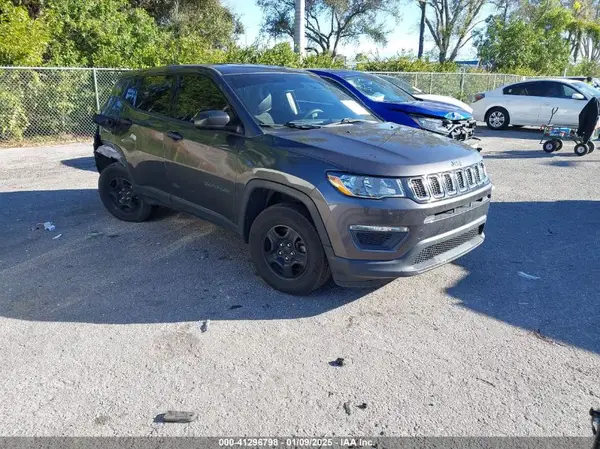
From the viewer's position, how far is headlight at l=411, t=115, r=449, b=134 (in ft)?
29.4

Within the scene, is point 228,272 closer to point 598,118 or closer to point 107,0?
point 598,118

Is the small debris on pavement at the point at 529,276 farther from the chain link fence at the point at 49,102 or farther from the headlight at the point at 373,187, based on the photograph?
the chain link fence at the point at 49,102

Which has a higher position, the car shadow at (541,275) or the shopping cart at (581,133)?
the shopping cart at (581,133)

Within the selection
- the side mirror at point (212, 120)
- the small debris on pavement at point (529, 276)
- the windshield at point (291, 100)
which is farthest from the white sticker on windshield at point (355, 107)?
the small debris on pavement at point (529, 276)

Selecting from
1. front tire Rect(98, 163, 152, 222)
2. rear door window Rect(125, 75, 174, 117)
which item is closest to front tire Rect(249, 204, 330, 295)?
rear door window Rect(125, 75, 174, 117)

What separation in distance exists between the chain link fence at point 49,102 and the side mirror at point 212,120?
29.6 ft

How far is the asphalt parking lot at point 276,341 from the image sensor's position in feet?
8.70

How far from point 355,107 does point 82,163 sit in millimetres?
6723

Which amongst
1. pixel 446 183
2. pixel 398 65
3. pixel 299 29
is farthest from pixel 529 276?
pixel 398 65

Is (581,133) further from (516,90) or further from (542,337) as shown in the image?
(542,337)

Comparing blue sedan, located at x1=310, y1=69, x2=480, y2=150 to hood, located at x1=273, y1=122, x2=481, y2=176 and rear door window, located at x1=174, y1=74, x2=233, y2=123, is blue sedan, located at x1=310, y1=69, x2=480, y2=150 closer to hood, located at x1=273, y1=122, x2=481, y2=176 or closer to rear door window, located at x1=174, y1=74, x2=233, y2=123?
rear door window, located at x1=174, y1=74, x2=233, y2=123

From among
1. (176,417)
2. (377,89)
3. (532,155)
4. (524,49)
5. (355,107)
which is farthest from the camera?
(524,49)

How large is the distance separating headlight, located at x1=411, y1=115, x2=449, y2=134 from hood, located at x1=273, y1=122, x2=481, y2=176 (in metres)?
4.87

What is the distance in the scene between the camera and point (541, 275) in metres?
4.47
